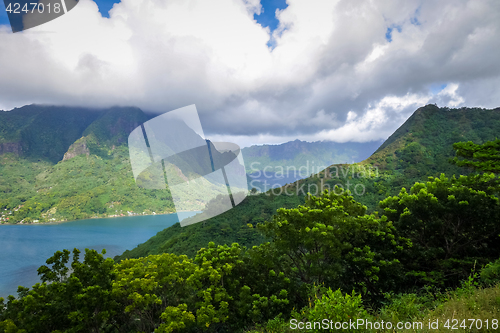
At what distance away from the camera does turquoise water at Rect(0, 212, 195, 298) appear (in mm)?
46906

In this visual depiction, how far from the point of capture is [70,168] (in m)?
133

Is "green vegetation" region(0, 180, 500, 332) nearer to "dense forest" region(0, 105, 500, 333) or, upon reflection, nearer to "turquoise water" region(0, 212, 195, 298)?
"dense forest" region(0, 105, 500, 333)

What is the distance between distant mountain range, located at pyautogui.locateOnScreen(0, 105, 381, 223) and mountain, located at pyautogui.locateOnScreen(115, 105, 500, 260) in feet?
50.4

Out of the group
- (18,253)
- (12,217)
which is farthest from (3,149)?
(18,253)

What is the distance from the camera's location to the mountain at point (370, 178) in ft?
127

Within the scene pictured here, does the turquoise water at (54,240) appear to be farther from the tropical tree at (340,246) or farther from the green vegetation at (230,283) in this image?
the tropical tree at (340,246)

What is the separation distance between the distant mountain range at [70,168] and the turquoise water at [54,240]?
38.9ft

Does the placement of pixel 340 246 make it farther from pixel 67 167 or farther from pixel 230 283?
pixel 67 167

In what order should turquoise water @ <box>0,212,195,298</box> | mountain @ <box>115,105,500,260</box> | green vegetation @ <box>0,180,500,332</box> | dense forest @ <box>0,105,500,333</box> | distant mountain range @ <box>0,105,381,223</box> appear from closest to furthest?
1. green vegetation @ <box>0,180,500,332</box>
2. dense forest @ <box>0,105,500,333</box>
3. mountain @ <box>115,105,500,260</box>
4. turquoise water @ <box>0,212,195,298</box>
5. distant mountain range @ <box>0,105,381,223</box>

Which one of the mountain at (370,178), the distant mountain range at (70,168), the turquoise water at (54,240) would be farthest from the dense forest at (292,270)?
the distant mountain range at (70,168)

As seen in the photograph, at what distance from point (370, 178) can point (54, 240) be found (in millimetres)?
79689

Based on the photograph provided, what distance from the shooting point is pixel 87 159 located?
141 m

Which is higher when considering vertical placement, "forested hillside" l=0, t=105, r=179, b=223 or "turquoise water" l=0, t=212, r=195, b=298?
"forested hillside" l=0, t=105, r=179, b=223

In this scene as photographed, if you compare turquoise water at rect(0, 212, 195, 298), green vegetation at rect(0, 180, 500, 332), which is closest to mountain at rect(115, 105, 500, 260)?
turquoise water at rect(0, 212, 195, 298)
